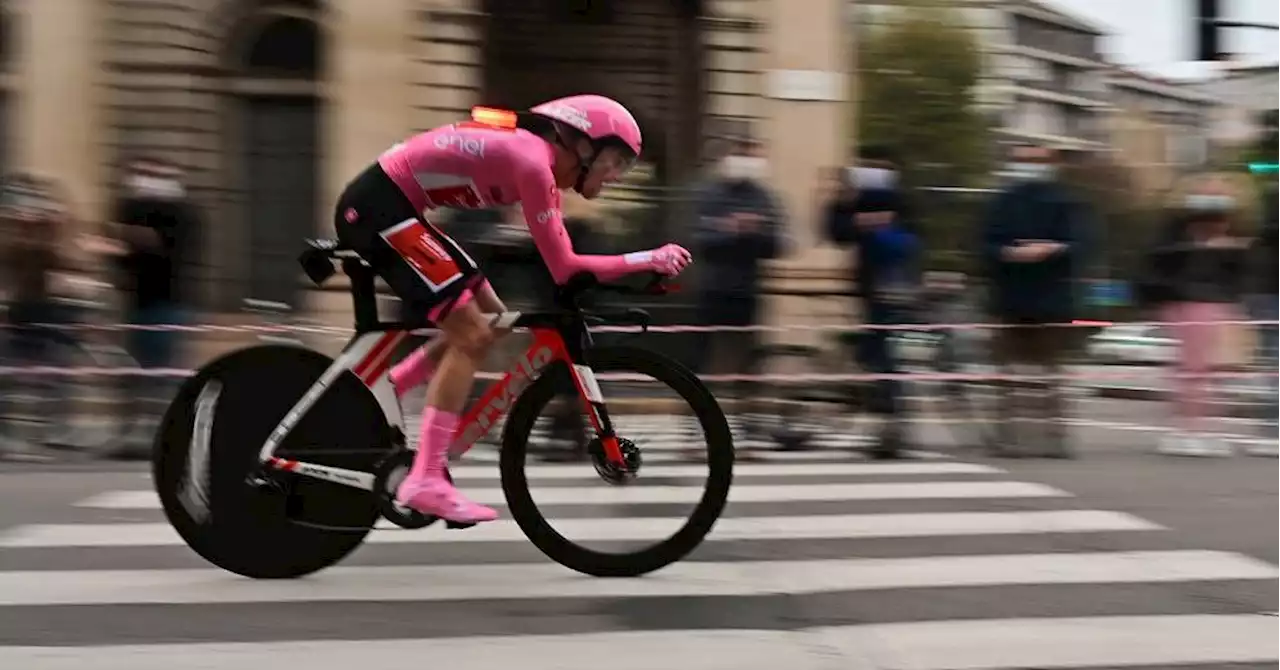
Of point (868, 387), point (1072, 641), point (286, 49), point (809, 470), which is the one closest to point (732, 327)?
point (868, 387)

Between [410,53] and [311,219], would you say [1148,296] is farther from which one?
[311,219]

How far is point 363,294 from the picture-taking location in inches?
188

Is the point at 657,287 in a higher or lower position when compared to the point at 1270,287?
higher

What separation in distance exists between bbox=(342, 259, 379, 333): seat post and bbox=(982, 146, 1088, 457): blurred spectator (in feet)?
17.2

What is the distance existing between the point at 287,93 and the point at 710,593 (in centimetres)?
1211

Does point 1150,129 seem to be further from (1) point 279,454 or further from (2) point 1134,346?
(1) point 279,454

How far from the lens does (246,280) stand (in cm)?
1526

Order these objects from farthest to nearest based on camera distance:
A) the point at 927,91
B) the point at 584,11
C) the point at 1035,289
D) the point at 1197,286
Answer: the point at 927,91 < the point at 584,11 < the point at 1197,286 < the point at 1035,289

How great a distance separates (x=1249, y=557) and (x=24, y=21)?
533 inches

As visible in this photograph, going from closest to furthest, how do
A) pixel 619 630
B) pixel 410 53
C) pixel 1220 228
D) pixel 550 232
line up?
pixel 619 630 → pixel 550 232 → pixel 1220 228 → pixel 410 53

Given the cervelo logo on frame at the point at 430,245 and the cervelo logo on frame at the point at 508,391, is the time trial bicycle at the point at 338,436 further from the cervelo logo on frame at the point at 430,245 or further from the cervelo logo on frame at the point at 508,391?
the cervelo logo on frame at the point at 430,245

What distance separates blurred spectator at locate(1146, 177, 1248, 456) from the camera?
933 cm

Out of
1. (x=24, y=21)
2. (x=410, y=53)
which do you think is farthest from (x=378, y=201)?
(x=24, y=21)

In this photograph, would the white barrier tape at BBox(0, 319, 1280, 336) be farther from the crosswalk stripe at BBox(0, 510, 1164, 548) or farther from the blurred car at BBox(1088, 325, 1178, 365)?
the crosswalk stripe at BBox(0, 510, 1164, 548)
